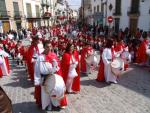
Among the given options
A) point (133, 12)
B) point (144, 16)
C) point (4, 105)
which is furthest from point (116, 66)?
point (133, 12)

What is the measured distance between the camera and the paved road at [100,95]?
5824 millimetres

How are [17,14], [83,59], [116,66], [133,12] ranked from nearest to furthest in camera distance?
[116,66] < [83,59] < [133,12] < [17,14]

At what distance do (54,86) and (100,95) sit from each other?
7.22 ft

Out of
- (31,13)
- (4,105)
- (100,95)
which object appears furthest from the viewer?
(31,13)

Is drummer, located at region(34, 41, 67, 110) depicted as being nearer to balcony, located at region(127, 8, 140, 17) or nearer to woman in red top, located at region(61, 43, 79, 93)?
woman in red top, located at region(61, 43, 79, 93)

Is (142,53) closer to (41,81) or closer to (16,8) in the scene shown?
(41,81)

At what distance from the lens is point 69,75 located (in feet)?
21.3

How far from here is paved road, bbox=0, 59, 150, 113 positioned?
5824mm

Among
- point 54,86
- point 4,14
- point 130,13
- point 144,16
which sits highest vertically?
point 4,14

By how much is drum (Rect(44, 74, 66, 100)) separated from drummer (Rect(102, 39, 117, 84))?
2.70m

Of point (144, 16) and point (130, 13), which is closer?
point (144, 16)

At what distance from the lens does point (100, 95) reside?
672cm

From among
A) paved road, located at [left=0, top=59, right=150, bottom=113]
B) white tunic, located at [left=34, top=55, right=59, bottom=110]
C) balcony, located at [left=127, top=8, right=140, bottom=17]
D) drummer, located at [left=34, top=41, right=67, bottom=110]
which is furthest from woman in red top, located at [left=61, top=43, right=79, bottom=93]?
balcony, located at [left=127, top=8, right=140, bottom=17]

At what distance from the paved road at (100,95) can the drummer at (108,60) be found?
25 centimetres
